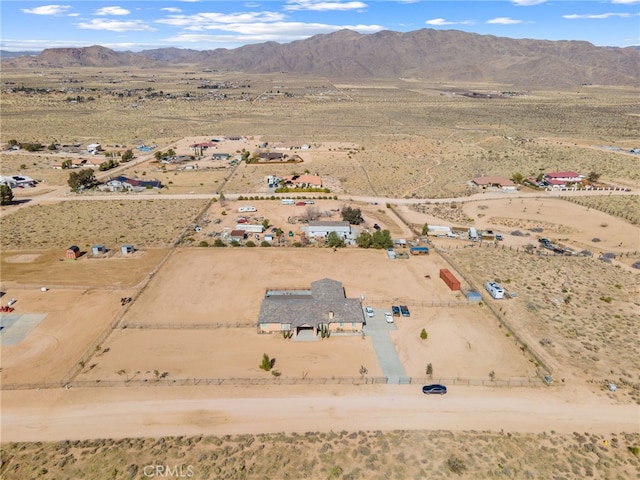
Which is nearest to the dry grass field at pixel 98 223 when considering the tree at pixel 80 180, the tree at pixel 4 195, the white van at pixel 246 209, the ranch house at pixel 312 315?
the tree at pixel 4 195

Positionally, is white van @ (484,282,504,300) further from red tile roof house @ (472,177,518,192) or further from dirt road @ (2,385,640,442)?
red tile roof house @ (472,177,518,192)

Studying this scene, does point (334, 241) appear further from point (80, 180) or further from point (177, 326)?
point (80, 180)

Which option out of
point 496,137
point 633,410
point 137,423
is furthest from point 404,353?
point 496,137

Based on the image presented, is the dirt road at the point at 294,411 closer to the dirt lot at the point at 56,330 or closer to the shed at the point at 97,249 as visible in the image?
the dirt lot at the point at 56,330

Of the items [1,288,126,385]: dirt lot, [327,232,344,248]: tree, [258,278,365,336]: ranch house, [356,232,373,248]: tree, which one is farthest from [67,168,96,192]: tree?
[258,278,365,336]: ranch house

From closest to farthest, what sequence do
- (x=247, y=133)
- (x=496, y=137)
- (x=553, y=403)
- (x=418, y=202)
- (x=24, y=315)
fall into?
(x=553, y=403) → (x=24, y=315) → (x=418, y=202) → (x=496, y=137) → (x=247, y=133)

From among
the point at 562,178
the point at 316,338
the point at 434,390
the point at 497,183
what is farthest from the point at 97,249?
the point at 562,178

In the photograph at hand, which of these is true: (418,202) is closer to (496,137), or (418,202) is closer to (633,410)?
(633,410)
